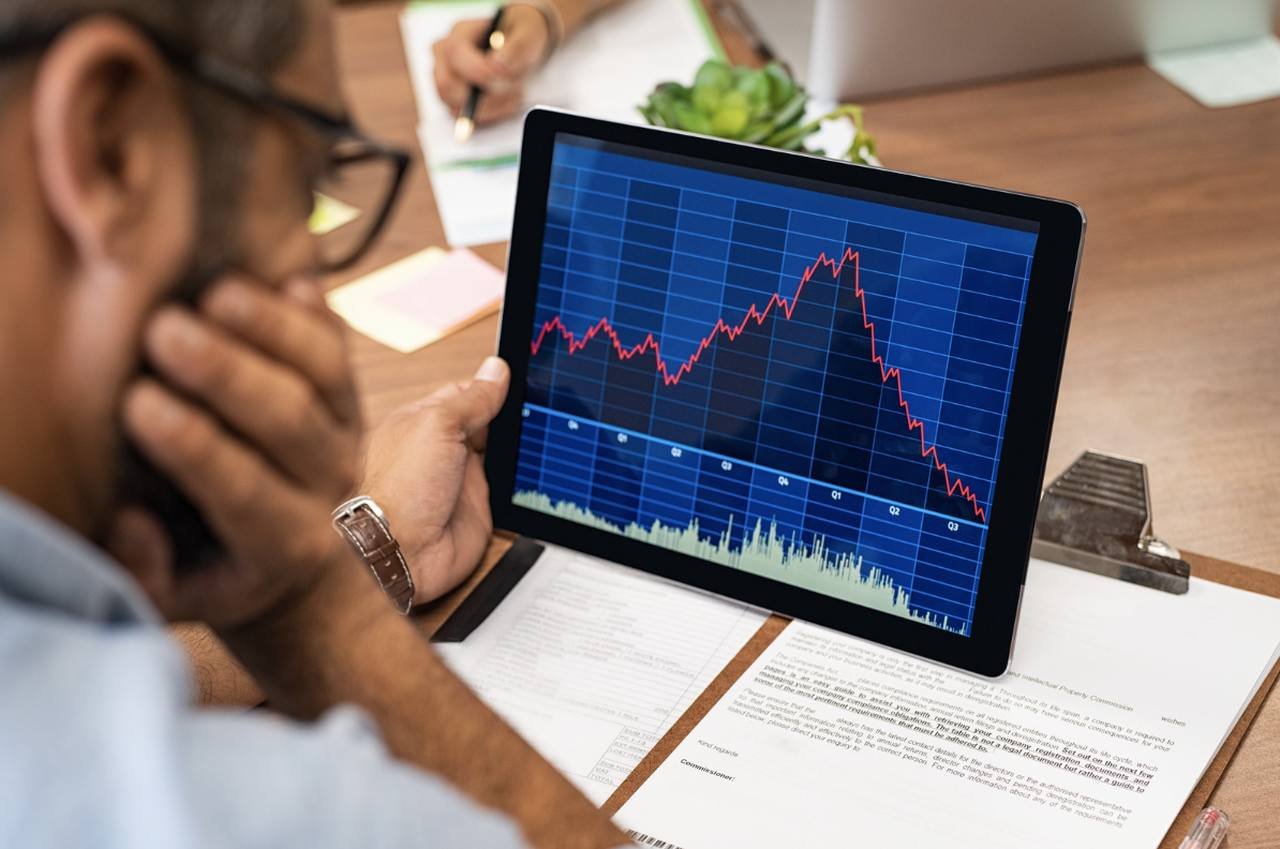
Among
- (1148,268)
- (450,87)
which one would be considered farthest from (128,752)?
(450,87)

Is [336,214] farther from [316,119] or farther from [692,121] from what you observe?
[316,119]

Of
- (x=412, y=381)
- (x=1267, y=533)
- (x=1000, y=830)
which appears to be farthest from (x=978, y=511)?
(x=412, y=381)

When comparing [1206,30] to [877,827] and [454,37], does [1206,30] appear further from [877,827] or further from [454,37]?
[877,827]

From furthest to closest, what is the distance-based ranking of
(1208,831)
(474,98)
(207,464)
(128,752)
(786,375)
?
(474,98) → (786,375) → (1208,831) → (207,464) → (128,752)

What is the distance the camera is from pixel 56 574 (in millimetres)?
437

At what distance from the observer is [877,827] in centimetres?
74

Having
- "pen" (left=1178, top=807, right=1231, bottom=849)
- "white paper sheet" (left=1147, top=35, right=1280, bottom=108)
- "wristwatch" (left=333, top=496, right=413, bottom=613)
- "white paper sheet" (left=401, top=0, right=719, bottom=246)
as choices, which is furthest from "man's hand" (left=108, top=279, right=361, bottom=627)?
"white paper sheet" (left=1147, top=35, right=1280, bottom=108)

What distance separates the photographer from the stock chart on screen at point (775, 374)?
0.81 metres

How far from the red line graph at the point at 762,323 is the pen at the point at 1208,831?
20 centimetres

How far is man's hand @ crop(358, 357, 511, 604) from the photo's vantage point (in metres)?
0.90

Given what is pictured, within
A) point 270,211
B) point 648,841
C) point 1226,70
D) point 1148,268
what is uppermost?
point 270,211

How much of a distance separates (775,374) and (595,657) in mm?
212

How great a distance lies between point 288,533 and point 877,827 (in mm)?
363

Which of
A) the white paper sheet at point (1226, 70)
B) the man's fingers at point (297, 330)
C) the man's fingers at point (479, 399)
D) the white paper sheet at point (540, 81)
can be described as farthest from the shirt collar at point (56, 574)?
the white paper sheet at point (1226, 70)
